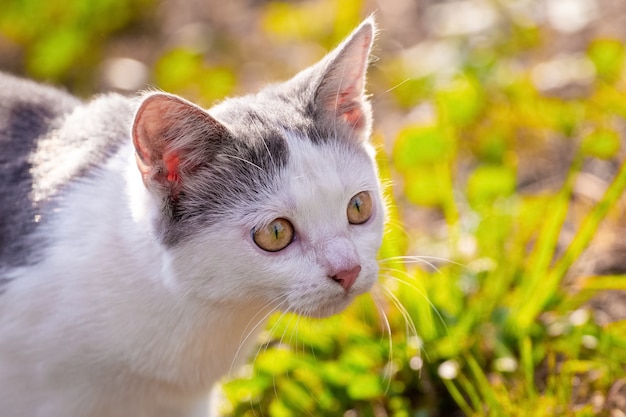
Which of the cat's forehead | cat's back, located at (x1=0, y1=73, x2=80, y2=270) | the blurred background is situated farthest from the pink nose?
cat's back, located at (x1=0, y1=73, x2=80, y2=270)

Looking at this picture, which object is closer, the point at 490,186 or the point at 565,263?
the point at 565,263

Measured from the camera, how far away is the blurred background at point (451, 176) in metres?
1.96

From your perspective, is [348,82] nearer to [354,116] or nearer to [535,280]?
[354,116]

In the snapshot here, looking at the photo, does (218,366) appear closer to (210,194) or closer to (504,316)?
(210,194)

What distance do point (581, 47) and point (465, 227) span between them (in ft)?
4.48

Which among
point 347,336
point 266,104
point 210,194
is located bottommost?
point 347,336

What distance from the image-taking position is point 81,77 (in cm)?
334

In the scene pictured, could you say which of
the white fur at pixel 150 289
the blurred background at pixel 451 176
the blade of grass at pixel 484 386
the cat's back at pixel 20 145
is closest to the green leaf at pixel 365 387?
the blurred background at pixel 451 176

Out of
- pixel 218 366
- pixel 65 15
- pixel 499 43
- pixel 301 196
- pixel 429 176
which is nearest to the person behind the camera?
pixel 301 196

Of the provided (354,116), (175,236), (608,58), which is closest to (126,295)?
(175,236)

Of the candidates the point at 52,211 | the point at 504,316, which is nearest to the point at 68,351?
the point at 52,211

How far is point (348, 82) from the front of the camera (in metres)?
1.67

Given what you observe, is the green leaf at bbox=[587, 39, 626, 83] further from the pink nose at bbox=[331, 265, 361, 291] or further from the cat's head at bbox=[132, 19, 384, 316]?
the pink nose at bbox=[331, 265, 361, 291]

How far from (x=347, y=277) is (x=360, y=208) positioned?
175 millimetres
